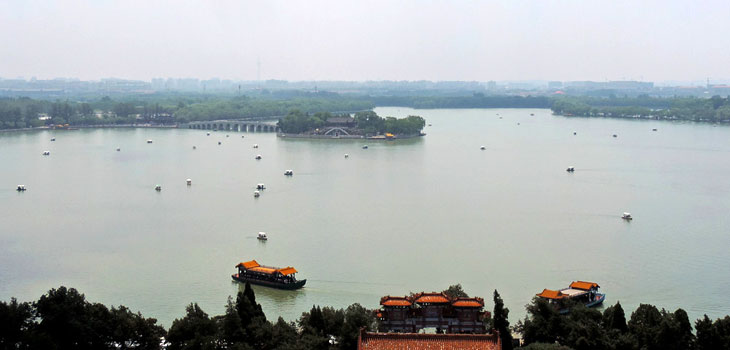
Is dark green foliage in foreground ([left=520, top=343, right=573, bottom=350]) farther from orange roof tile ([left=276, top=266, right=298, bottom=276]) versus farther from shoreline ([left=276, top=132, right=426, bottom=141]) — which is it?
shoreline ([left=276, top=132, right=426, bottom=141])

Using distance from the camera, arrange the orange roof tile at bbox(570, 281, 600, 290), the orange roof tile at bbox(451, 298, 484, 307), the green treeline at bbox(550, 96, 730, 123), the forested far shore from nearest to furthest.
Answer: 1. the forested far shore
2. the orange roof tile at bbox(451, 298, 484, 307)
3. the orange roof tile at bbox(570, 281, 600, 290)
4. the green treeline at bbox(550, 96, 730, 123)

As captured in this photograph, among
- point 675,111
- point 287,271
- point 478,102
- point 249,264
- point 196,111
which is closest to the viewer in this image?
point 287,271

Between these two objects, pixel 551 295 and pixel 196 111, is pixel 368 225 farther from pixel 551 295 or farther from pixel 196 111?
pixel 196 111

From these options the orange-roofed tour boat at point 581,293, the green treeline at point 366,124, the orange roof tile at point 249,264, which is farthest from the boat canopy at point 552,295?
the green treeline at point 366,124

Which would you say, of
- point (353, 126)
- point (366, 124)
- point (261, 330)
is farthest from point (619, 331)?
point (353, 126)

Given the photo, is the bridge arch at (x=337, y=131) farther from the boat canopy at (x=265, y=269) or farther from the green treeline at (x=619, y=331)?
the green treeline at (x=619, y=331)

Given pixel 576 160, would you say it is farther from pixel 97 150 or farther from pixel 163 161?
pixel 97 150

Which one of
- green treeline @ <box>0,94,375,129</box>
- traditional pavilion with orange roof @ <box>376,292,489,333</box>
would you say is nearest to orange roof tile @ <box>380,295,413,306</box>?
traditional pavilion with orange roof @ <box>376,292,489,333</box>
